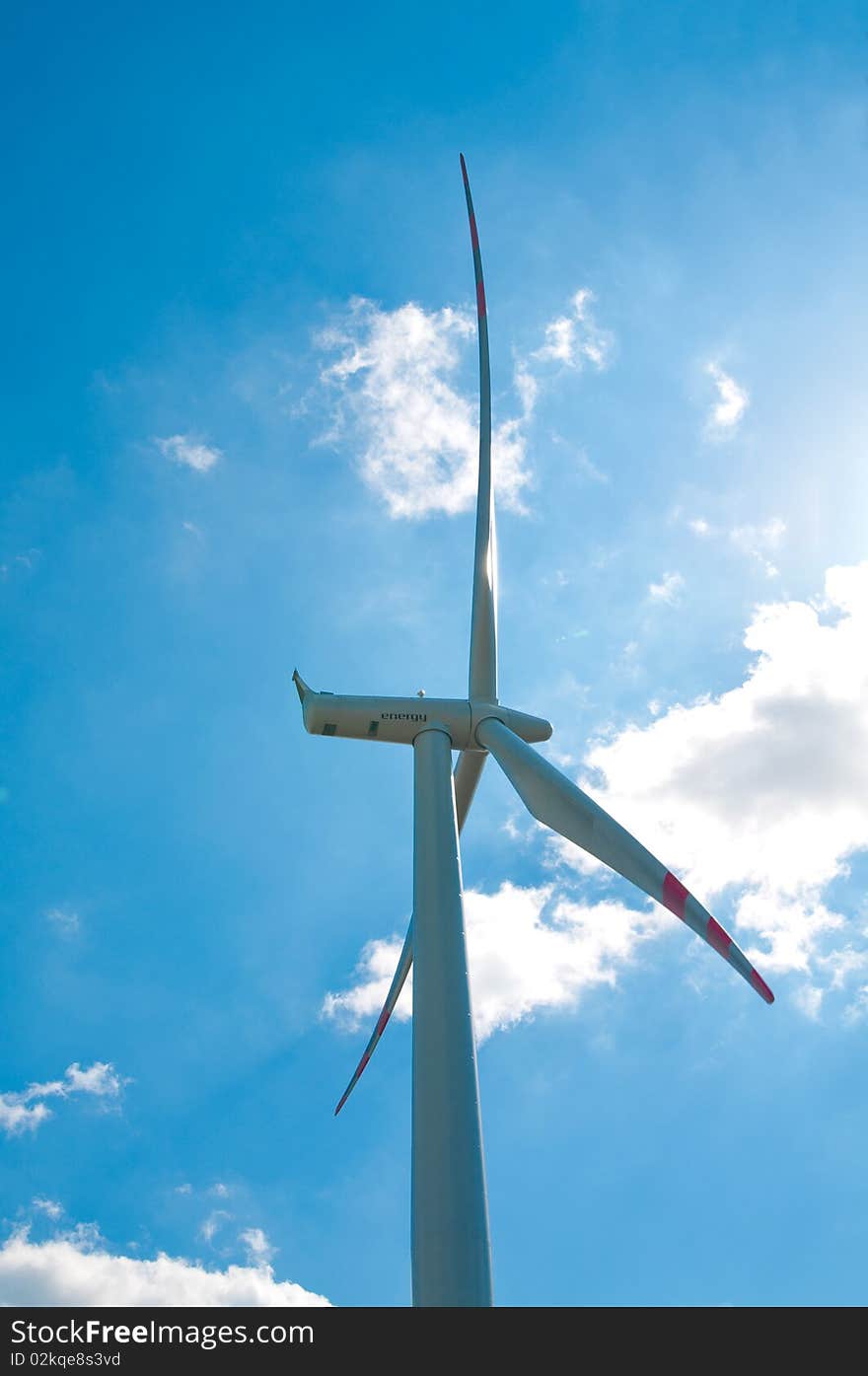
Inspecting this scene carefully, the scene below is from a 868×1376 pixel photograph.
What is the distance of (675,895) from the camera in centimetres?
1366

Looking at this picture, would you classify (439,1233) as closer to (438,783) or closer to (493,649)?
(438,783)

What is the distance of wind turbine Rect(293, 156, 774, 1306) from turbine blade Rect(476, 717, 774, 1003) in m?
0.02

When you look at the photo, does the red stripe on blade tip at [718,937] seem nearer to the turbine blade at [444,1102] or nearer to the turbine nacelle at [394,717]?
the turbine blade at [444,1102]

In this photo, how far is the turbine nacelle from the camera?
57.2 feet

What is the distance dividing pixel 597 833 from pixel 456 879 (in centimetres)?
284

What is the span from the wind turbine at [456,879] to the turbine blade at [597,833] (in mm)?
20

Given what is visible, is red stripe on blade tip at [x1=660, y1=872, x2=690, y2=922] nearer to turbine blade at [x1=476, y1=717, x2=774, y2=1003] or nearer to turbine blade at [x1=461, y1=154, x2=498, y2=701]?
turbine blade at [x1=476, y1=717, x2=774, y2=1003]

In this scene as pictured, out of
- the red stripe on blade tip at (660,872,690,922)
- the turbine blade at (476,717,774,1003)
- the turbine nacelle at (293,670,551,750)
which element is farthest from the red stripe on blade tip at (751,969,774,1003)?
the turbine nacelle at (293,670,551,750)

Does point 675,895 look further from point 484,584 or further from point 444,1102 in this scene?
point 484,584

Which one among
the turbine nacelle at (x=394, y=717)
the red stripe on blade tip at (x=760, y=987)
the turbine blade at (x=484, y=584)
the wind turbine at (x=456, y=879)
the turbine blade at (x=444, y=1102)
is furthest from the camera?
the turbine blade at (x=484, y=584)

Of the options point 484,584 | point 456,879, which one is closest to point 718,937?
point 456,879

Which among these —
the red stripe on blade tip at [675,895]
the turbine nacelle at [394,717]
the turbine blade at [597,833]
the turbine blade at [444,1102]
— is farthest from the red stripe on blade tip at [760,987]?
the turbine nacelle at [394,717]

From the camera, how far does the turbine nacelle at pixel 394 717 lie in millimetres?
17438
